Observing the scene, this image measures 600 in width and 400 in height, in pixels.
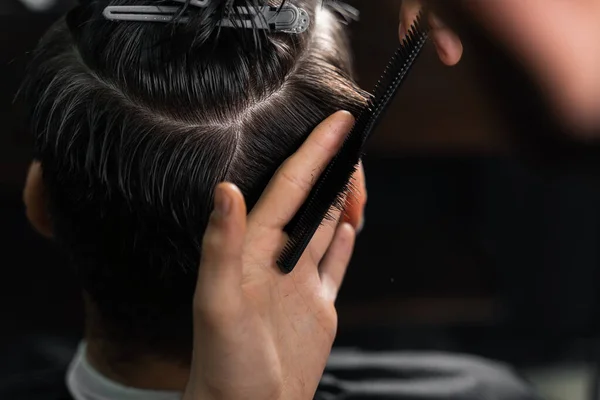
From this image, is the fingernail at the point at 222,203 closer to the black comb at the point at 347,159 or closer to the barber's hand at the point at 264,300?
the barber's hand at the point at 264,300

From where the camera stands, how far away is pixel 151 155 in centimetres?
106

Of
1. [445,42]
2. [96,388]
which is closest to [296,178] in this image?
[445,42]

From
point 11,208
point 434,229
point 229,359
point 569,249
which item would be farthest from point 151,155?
point 569,249

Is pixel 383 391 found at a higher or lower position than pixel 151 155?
lower

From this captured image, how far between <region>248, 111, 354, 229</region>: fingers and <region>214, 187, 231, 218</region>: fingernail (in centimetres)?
17

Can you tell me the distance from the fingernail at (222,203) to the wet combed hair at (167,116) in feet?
0.75

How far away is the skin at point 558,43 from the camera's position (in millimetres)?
505

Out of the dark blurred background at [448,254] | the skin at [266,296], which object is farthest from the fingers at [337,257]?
the dark blurred background at [448,254]

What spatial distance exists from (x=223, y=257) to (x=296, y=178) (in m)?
0.20

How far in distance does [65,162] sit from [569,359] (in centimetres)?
211

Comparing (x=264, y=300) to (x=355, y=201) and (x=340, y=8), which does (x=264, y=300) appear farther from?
(x=340, y=8)

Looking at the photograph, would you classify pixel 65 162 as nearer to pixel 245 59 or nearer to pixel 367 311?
pixel 245 59

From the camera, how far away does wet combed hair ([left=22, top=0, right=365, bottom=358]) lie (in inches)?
41.7

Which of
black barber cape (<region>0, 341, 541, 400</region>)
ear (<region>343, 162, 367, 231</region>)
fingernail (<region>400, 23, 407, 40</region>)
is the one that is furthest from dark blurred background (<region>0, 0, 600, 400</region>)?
fingernail (<region>400, 23, 407, 40</region>)
